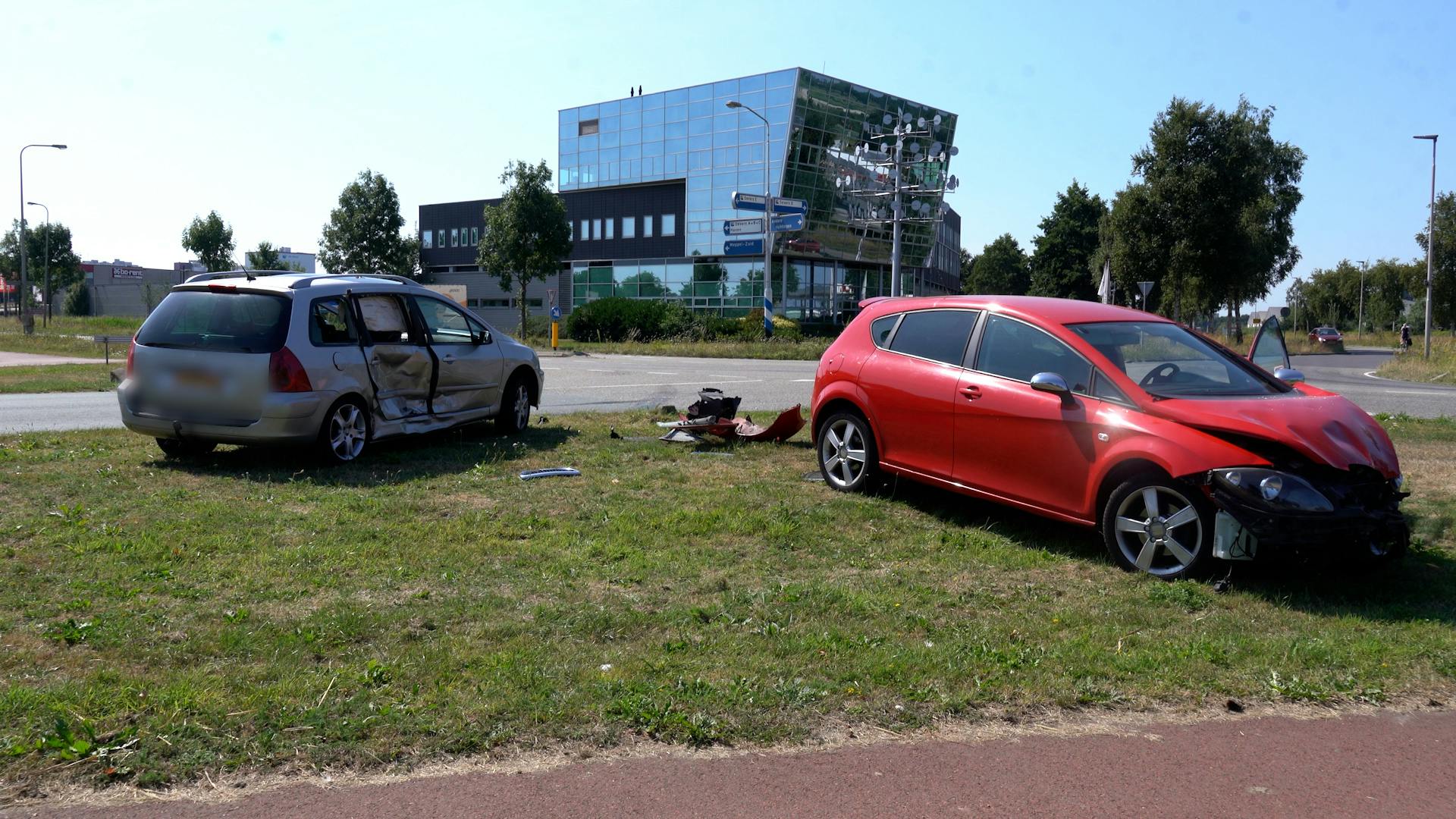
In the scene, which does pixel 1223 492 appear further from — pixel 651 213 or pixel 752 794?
pixel 651 213

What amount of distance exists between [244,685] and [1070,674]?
3306 millimetres

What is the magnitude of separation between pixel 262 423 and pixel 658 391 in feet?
34.2

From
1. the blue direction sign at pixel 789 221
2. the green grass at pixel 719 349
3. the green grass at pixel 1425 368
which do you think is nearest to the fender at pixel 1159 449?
the green grass at pixel 1425 368

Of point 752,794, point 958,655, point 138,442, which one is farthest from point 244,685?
point 138,442

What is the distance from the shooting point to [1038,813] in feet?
11.1

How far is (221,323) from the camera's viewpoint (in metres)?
8.84

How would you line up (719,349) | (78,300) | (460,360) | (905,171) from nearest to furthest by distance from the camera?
1. (460,360)
2. (719,349)
3. (905,171)
4. (78,300)

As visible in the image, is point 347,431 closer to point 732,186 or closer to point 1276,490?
point 1276,490

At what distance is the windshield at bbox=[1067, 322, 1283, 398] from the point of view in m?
6.46

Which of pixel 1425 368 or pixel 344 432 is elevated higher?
pixel 1425 368

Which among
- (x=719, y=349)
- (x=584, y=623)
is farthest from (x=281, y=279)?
(x=719, y=349)

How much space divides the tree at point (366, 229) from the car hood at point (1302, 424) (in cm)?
6784

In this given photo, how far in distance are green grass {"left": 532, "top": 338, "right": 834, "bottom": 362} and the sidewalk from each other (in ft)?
99.8

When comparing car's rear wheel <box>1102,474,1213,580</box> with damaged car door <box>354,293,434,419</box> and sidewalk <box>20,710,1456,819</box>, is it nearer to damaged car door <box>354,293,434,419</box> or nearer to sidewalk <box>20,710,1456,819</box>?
sidewalk <box>20,710,1456,819</box>
